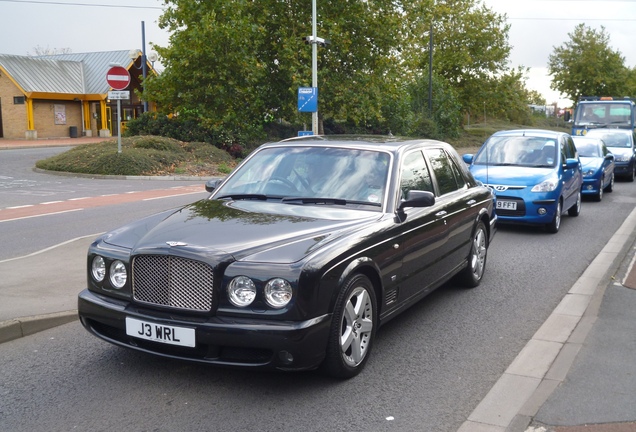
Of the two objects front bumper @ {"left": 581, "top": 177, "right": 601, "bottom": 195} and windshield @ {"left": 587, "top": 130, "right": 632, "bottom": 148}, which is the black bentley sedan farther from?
windshield @ {"left": 587, "top": 130, "right": 632, "bottom": 148}

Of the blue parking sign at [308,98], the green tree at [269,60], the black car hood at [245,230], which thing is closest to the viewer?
the black car hood at [245,230]

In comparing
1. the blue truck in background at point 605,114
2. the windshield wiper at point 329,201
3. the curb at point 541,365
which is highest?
the blue truck in background at point 605,114

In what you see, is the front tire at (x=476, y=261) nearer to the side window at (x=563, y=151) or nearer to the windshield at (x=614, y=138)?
the side window at (x=563, y=151)

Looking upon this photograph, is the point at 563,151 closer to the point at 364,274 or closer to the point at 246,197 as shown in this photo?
the point at 246,197

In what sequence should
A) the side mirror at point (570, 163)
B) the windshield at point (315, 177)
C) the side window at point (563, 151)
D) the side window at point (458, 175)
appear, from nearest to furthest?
the windshield at point (315, 177)
the side window at point (458, 175)
the side mirror at point (570, 163)
the side window at point (563, 151)

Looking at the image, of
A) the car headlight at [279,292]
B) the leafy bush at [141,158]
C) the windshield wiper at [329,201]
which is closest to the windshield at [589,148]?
the leafy bush at [141,158]

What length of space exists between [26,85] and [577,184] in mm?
40961

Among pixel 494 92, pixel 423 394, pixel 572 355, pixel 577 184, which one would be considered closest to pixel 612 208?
pixel 577 184

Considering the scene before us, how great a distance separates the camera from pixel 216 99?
29391 mm

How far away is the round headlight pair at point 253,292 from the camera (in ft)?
13.9

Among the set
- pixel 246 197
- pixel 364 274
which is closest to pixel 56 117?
pixel 246 197

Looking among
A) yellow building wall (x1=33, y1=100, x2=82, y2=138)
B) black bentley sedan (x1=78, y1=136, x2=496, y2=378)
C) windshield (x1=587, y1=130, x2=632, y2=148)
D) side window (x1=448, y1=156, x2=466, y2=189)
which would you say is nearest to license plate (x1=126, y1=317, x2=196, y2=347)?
black bentley sedan (x1=78, y1=136, x2=496, y2=378)

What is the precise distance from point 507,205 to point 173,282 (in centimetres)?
806

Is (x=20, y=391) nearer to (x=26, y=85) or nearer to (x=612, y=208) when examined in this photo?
(x=612, y=208)
